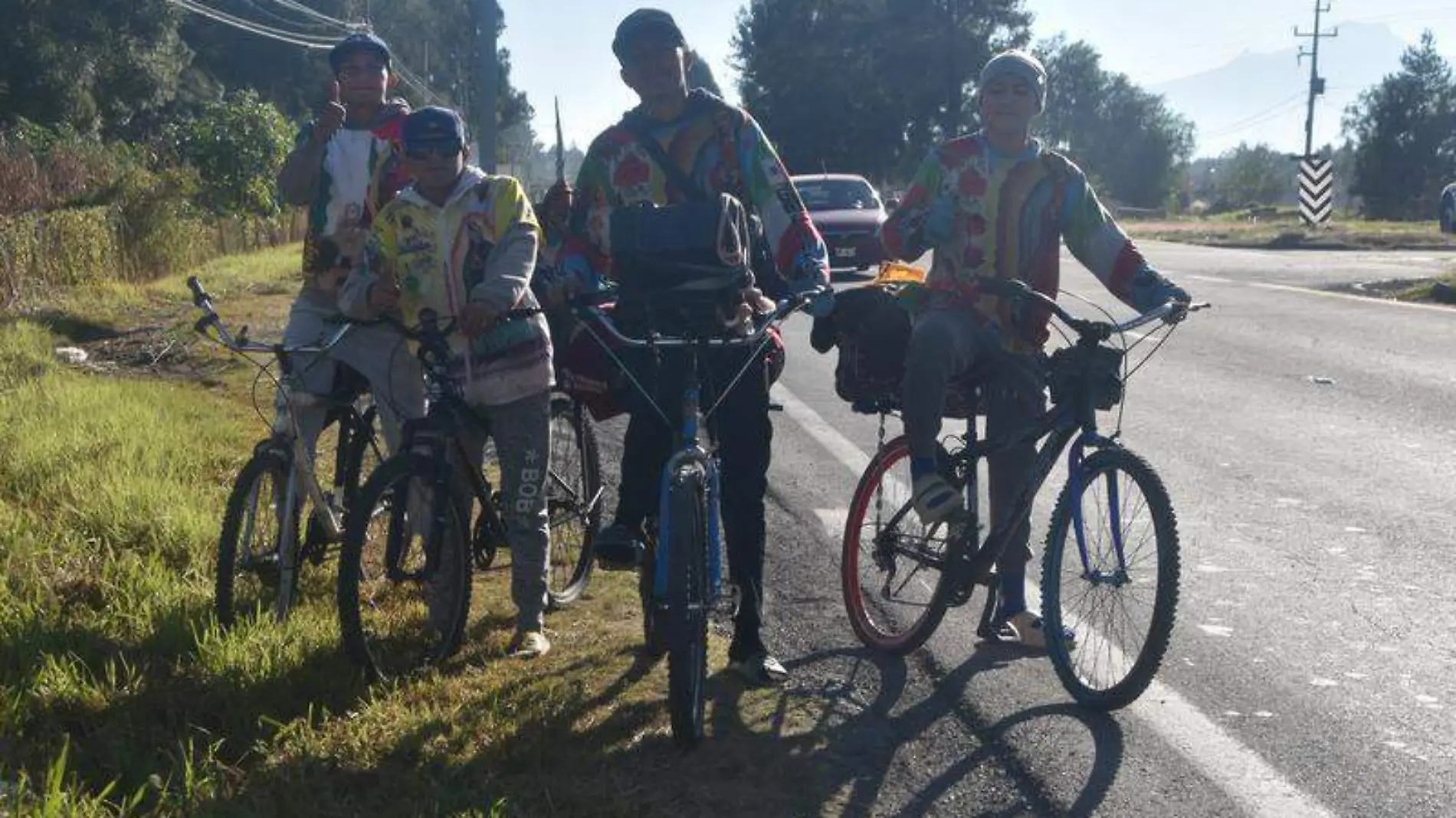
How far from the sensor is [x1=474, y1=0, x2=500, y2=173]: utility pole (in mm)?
19334

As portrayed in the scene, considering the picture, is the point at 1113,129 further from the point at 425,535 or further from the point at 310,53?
the point at 425,535

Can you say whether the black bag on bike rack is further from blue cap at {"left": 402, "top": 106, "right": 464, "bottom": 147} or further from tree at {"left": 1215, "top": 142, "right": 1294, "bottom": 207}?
tree at {"left": 1215, "top": 142, "right": 1294, "bottom": 207}

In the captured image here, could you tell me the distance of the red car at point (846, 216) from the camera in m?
22.8

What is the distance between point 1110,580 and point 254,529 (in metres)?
2.56

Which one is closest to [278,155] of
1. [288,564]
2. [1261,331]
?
[1261,331]

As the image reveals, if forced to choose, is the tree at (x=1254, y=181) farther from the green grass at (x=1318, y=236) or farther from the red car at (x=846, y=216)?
Result: the red car at (x=846, y=216)

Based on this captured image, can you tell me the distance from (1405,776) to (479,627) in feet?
9.22

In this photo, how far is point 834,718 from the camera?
4.32 metres

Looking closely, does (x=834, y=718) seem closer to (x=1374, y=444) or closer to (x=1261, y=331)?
(x=1374, y=444)

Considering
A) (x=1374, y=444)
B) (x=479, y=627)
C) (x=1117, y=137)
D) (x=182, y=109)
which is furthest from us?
(x=1117, y=137)

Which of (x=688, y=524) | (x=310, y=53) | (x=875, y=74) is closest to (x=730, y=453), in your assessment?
(x=688, y=524)

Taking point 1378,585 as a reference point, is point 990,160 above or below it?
above

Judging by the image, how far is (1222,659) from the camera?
4.94 m

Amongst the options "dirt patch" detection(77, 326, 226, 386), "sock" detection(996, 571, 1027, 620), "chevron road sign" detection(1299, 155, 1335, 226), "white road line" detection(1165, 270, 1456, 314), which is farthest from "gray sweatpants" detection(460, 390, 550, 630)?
"chevron road sign" detection(1299, 155, 1335, 226)
